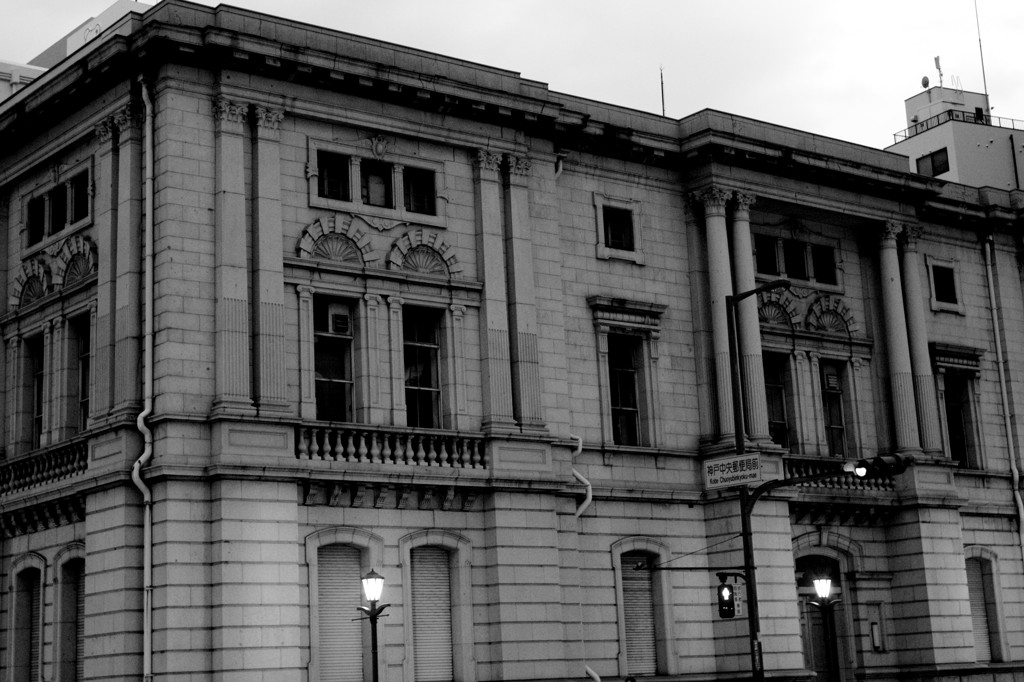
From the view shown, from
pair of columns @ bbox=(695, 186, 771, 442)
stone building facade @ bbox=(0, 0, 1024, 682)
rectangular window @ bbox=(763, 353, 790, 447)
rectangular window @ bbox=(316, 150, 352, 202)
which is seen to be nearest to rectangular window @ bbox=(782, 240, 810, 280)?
stone building facade @ bbox=(0, 0, 1024, 682)

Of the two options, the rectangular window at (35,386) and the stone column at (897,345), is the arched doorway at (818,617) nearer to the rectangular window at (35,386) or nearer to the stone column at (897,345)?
the stone column at (897,345)

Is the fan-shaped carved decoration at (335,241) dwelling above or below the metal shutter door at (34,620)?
above

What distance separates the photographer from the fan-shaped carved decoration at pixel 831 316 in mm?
39688

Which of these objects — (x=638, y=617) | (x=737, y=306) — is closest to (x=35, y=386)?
(x=638, y=617)

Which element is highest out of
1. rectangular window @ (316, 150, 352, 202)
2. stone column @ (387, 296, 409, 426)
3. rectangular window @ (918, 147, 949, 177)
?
rectangular window @ (918, 147, 949, 177)

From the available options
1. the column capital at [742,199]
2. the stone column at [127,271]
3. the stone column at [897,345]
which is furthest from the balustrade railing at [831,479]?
the stone column at [127,271]

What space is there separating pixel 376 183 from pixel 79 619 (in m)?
→ 10.7

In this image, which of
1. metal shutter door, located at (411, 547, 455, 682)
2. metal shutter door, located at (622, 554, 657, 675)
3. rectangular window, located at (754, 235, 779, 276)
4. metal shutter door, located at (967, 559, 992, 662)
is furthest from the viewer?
metal shutter door, located at (967, 559, 992, 662)

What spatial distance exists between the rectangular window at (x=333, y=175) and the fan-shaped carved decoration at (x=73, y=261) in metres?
4.82

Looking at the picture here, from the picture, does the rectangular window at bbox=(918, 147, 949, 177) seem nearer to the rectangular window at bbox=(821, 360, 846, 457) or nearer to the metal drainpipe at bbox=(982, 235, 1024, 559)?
the metal drainpipe at bbox=(982, 235, 1024, 559)

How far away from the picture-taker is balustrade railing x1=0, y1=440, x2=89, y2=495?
99.5ft

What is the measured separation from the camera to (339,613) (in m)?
30.0

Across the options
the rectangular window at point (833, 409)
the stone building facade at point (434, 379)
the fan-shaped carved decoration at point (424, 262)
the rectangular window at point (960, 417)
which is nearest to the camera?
the stone building facade at point (434, 379)

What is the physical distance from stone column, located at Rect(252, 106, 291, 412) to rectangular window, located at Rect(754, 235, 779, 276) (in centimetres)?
1384
